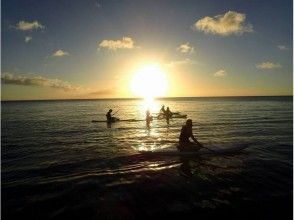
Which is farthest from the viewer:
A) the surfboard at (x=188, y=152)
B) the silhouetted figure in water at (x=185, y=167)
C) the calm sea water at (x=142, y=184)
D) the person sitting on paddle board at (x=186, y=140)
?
the person sitting on paddle board at (x=186, y=140)

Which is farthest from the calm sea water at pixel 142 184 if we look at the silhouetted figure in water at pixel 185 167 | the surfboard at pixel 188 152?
the surfboard at pixel 188 152

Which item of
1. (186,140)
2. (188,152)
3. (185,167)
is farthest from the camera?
(186,140)

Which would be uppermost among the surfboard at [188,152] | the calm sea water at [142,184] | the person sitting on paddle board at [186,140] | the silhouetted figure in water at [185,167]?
the person sitting on paddle board at [186,140]

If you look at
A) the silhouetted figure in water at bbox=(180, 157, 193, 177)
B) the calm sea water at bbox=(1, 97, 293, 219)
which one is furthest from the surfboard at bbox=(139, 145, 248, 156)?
the silhouetted figure in water at bbox=(180, 157, 193, 177)

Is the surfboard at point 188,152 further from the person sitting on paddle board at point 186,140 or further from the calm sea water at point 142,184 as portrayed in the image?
the calm sea water at point 142,184

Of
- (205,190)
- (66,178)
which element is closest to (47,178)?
(66,178)

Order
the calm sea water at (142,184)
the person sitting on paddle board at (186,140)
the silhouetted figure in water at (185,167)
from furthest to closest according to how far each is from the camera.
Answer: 1. the person sitting on paddle board at (186,140)
2. the silhouetted figure in water at (185,167)
3. the calm sea water at (142,184)

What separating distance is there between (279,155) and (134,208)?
1358 cm

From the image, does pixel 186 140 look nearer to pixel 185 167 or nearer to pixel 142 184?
pixel 185 167

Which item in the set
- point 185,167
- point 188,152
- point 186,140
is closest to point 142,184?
point 185,167

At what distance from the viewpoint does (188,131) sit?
20.6m

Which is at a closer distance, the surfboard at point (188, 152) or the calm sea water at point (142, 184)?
the calm sea water at point (142, 184)

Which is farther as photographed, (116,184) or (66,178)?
(66,178)

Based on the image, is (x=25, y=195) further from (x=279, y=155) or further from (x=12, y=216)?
(x=279, y=155)
